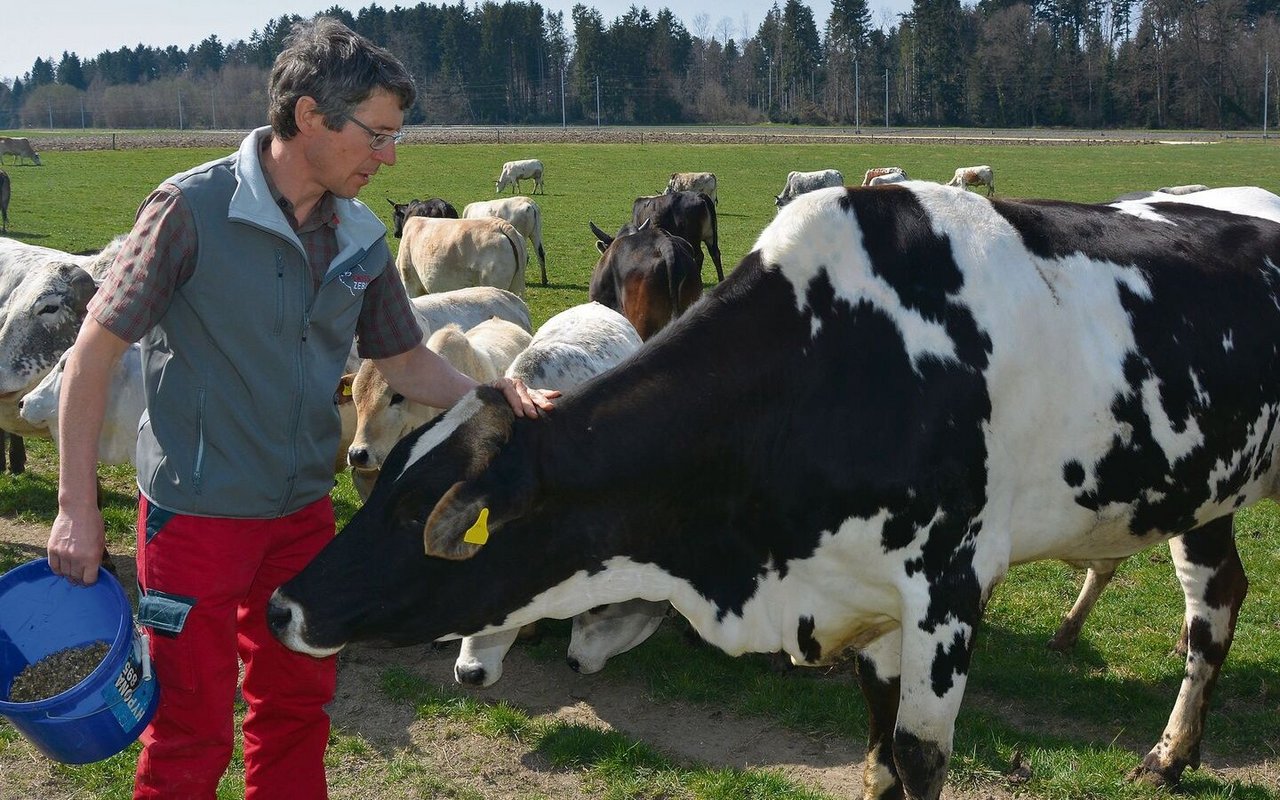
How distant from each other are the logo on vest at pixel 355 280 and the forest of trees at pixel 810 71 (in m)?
89.2

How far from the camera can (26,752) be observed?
15.0 ft

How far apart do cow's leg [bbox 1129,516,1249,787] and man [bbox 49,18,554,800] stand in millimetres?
2747

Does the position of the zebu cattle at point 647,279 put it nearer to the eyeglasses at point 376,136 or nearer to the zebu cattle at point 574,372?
the zebu cattle at point 574,372

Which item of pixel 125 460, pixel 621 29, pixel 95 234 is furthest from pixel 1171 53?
pixel 125 460

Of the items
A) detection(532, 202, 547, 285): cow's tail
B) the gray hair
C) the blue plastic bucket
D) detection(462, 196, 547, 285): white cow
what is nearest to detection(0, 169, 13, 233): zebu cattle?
detection(462, 196, 547, 285): white cow

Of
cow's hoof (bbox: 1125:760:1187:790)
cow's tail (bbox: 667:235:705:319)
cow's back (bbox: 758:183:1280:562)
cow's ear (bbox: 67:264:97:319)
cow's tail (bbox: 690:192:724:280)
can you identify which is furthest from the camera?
cow's tail (bbox: 690:192:724:280)

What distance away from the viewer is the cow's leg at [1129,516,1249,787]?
4.21 metres

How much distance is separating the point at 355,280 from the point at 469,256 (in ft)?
37.8

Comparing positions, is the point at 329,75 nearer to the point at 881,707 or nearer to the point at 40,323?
the point at 881,707

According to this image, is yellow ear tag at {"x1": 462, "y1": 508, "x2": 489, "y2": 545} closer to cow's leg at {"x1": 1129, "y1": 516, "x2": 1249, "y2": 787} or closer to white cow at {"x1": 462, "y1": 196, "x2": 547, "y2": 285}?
cow's leg at {"x1": 1129, "y1": 516, "x2": 1249, "y2": 787}

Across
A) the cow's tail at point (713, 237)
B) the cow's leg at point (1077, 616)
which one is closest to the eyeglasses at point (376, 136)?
the cow's leg at point (1077, 616)

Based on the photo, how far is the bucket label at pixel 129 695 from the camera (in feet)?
8.84

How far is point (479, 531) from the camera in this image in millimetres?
2840

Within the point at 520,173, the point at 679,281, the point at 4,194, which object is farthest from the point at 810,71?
the point at 679,281
